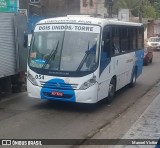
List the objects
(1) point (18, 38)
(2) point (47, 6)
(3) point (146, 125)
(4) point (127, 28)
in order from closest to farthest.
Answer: (3) point (146, 125) → (1) point (18, 38) → (4) point (127, 28) → (2) point (47, 6)

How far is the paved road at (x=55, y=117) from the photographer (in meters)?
8.75

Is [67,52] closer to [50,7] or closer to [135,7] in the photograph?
[50,7]

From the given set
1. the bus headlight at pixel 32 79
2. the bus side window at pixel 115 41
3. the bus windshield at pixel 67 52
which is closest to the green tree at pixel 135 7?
the bus side window at pixel 115 41

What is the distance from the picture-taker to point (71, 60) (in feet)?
35.4

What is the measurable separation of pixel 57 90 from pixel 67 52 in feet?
3.59

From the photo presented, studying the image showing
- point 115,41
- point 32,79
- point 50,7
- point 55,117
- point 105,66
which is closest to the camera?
point 55,117

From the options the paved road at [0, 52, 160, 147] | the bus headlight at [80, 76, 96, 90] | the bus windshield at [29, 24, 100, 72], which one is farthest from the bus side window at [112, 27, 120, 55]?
the bus headlight at [80, 76, 96, 90]

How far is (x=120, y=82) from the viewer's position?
1380 centimetres

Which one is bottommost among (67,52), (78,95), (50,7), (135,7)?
(78,95)

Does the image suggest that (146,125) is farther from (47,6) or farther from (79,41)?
(47,6)

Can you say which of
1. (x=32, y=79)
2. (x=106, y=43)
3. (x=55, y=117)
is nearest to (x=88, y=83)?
(x=55, y=117)

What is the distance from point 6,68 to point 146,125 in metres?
5.62

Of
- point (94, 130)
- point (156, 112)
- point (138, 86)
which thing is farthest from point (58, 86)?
point (138, 86)

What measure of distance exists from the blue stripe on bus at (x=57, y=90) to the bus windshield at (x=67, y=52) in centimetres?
39
